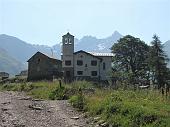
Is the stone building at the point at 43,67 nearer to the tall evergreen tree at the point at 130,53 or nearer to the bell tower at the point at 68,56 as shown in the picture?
the bell tower at the point at 68,56

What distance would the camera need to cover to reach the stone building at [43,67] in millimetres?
92000

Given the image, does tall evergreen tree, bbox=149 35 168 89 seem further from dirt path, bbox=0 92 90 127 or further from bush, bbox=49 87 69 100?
dirt path, bbox=0 92 90 127

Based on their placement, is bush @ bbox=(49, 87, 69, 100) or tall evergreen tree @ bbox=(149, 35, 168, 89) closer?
bush @ bbox=(49, 87, 69, 100)

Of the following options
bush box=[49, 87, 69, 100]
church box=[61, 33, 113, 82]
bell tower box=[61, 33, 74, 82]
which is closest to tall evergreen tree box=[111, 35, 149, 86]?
church box=[61, 33, 113, 82]

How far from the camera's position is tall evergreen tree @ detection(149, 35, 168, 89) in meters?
83.3

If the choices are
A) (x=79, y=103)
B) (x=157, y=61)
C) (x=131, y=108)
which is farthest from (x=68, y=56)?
(x=131, y=108)

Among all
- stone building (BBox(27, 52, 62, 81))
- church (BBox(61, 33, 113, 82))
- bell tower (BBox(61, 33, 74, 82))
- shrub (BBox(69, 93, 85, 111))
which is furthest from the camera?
church (BBox(61, 33, 113, 82))

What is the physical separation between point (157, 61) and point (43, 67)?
24.7 m

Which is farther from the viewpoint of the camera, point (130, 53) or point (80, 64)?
point (130, 53)

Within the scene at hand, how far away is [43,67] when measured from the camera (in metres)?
92.5

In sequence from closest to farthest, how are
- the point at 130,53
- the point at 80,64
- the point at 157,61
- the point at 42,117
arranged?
the point at 42,117, the point at 157,61, the point at 80,64, the point at 130,53

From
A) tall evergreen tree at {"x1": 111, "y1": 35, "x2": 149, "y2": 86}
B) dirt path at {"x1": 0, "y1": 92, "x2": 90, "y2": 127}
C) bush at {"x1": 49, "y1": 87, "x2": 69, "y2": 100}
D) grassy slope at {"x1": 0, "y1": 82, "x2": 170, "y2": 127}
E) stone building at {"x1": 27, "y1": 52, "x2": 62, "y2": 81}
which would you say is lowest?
dirt path at {"x1": 0, "y1": 92, "x2": 90, "y2": 127}

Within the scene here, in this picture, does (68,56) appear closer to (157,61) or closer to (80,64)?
(80,64)

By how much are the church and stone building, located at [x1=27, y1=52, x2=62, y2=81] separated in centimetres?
185
